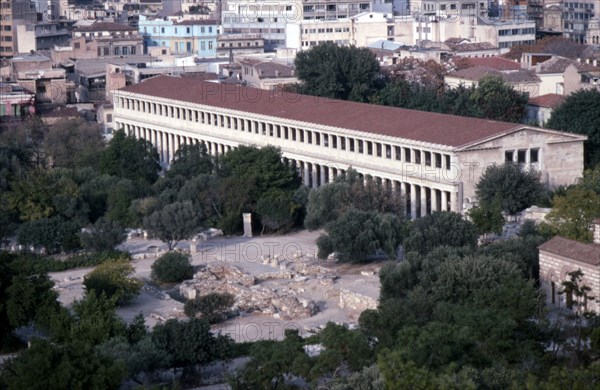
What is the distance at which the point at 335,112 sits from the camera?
62.5 metres

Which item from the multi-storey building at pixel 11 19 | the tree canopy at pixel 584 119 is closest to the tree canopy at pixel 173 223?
the tree canopy at pixel 584 119

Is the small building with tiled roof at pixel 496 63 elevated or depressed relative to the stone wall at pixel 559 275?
elevated

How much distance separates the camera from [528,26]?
103750 mm

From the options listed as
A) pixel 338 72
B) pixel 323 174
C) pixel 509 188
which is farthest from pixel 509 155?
pixel 338 72

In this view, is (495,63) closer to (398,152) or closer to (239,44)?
(239,44)

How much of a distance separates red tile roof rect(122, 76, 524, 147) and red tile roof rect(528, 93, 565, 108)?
393 inches

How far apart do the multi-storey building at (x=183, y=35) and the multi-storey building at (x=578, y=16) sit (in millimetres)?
26896

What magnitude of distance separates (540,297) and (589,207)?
7.28 metres

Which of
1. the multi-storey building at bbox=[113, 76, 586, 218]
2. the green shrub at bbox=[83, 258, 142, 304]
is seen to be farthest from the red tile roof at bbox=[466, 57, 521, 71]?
the green shrub at bbox=[83, 258, 142, 304]

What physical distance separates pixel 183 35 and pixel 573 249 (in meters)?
70.2

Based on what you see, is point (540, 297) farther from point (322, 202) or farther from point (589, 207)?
point (322, 202)

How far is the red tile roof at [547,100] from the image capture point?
69062mm

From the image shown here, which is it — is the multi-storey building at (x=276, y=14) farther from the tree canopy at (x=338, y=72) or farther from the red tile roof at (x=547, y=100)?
the red tile roof at (x=547, y=100)

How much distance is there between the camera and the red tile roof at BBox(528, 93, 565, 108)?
69062mm
